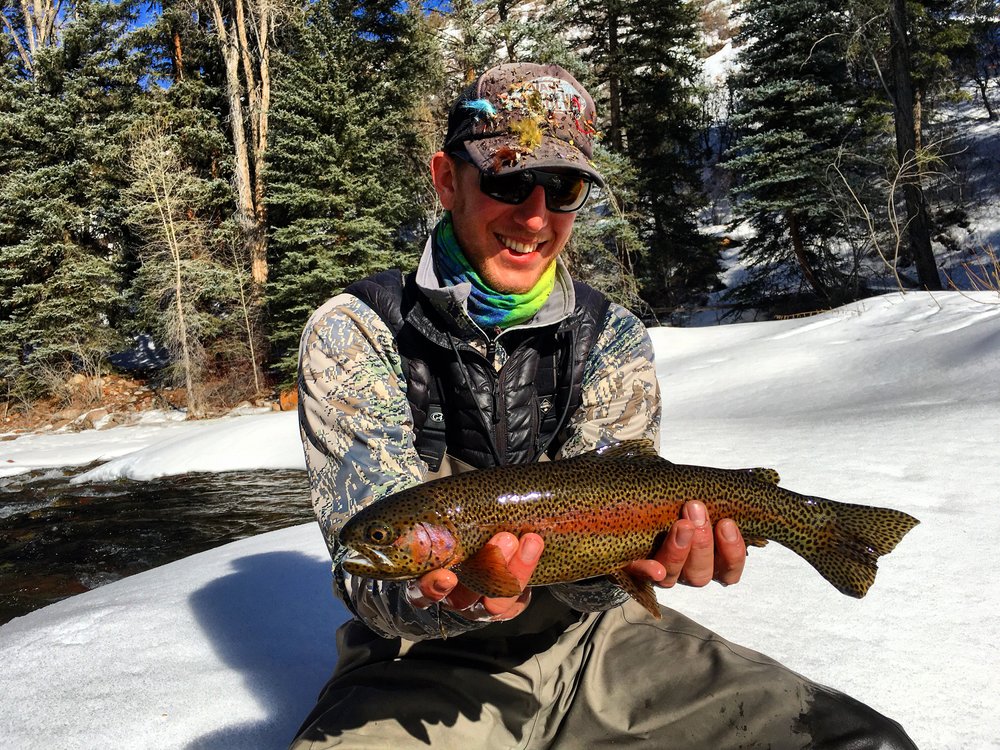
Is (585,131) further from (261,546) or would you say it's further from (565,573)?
(261,546)

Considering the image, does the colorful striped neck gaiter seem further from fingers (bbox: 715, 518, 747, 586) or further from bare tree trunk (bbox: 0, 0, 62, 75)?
bare tree trunk (bbox: 0, 0, 62, 75)

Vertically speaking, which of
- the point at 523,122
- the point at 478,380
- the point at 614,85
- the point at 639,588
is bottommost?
the point at 639,588

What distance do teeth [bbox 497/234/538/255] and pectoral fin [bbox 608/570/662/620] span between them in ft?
3.81

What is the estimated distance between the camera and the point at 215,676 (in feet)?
9.82

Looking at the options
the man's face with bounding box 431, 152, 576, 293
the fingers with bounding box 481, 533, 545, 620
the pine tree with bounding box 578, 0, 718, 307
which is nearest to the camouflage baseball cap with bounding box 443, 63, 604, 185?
the man's face with bounding box 431, 152, 576, 293

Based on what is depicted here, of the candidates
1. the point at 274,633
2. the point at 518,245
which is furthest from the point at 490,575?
the point at 274,633

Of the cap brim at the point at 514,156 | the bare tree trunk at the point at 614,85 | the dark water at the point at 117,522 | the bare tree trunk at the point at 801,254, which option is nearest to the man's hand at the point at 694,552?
the cap brim at the point at 514,156

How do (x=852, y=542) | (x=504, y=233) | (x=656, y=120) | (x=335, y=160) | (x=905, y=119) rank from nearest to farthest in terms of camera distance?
(x=852, y=542) < (x=504, y=233) < (x=905, y=119) < (x=335, y=160) < (x=656, y=120)

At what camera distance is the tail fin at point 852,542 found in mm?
2039

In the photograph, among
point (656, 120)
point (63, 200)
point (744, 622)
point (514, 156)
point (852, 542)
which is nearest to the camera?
point (852, 542)

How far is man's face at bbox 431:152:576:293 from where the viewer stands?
2.42 meters

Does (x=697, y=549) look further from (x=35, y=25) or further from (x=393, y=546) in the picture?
(x=35, y=25)

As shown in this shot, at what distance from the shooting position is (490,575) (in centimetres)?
168

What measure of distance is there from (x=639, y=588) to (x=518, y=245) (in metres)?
1.24
